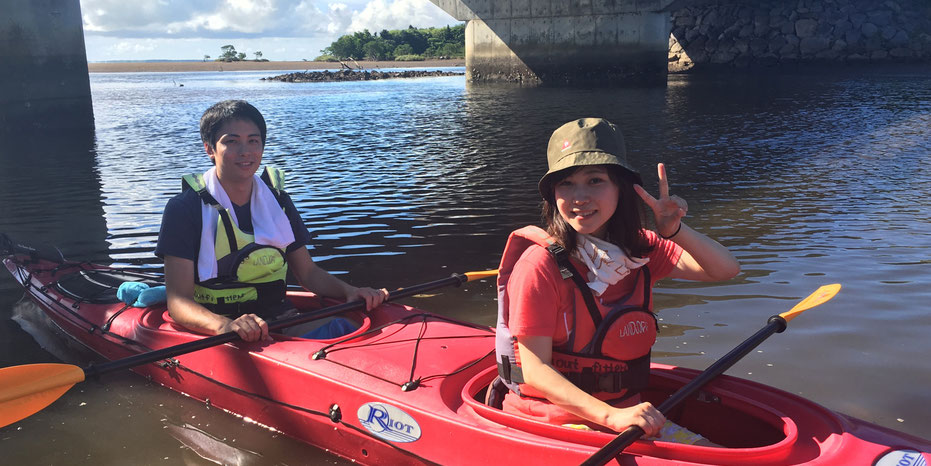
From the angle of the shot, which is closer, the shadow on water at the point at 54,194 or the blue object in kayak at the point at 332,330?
the blue object in kayak at the point at 332,330

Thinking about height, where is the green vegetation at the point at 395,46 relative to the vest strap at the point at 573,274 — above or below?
above

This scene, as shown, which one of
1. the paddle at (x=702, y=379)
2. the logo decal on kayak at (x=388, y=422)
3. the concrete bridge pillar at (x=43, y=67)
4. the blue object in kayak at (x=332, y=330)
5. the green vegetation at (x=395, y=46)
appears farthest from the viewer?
the green vegetation at (x=395, y=46)

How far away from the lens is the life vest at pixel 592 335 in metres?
2.43

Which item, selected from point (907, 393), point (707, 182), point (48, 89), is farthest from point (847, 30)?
point (907, 393)

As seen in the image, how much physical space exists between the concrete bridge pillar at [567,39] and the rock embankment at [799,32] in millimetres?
7767

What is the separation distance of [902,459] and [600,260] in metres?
1.17

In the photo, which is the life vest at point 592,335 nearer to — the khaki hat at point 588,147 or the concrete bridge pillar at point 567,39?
the khaki hat at point 588,147

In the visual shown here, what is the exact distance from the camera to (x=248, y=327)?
3.46 m

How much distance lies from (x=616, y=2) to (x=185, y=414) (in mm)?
26490

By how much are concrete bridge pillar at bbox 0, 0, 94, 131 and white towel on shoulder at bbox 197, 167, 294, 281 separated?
16.0 metres

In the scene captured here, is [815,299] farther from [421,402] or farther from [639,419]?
[421,402]

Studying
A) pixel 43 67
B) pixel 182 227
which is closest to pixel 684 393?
pixel 182 227

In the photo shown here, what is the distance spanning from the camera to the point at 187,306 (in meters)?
3.60

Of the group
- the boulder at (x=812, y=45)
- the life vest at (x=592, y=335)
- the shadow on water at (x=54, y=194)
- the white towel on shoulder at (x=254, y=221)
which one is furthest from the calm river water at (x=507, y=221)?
the boulder at (x=812, y=45)
